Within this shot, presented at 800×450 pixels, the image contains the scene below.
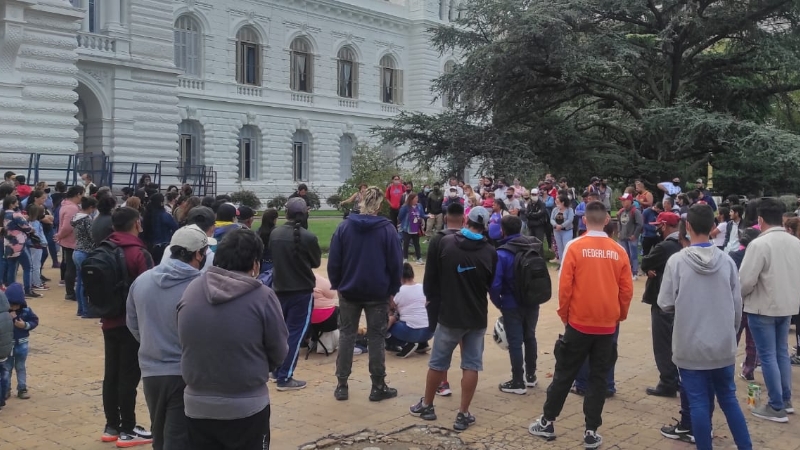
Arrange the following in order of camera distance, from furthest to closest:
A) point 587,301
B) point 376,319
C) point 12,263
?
point 12,263
point 376,319
point 587,301

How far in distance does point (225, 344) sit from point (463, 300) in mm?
2943

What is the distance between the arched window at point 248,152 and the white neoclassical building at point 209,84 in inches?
2.9

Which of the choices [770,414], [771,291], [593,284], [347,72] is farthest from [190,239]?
[347,72]

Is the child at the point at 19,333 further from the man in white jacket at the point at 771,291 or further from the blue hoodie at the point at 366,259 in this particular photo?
the man in white jacket at the point at 771,291

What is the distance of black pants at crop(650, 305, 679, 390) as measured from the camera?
23.6 ft

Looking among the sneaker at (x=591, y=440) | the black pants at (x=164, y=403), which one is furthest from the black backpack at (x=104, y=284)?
the sneaker at (x=591, y=440)

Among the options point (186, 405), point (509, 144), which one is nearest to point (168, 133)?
point (509, 144)

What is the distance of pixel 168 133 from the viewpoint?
99.0ft

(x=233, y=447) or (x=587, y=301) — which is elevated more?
(x=587, y=301)

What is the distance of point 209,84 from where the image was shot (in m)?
36.5

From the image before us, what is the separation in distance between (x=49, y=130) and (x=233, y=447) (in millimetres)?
23341

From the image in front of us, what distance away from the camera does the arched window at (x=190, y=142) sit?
3584 cm

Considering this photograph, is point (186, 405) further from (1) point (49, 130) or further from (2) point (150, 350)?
(1) point (49, 130)

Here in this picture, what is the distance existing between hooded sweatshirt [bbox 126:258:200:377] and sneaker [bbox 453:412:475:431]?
2.61 meters
